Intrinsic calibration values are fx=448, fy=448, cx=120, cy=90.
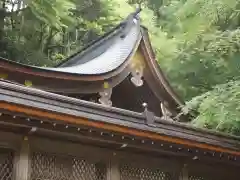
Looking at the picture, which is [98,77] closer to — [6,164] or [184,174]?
[184,174]

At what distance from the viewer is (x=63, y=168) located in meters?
7.14

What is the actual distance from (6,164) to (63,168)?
98 cm

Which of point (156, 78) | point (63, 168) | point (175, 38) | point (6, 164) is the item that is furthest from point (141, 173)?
point (175, 38)

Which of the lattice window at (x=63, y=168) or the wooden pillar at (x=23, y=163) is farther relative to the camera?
the lattice window at (x=63, y=168)

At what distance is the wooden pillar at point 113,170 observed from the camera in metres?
7.48

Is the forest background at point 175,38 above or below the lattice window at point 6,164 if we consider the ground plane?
above

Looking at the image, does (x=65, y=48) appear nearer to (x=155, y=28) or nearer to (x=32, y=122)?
(x=155, y=28)

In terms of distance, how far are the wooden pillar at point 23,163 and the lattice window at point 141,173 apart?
182cm

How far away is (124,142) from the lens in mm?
7227

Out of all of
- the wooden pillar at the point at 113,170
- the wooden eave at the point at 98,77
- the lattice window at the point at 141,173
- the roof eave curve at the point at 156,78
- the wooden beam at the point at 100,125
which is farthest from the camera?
the roof eave curve at the point at 156,78

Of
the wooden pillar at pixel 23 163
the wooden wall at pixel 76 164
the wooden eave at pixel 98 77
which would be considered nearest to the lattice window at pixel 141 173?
the wooden wall at pixel 76 164

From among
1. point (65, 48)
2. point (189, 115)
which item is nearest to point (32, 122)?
point (189, 115)

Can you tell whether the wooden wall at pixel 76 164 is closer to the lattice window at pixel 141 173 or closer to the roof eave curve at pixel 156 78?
the lattice window at pixel 141 173

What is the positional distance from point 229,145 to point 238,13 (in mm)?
3140
